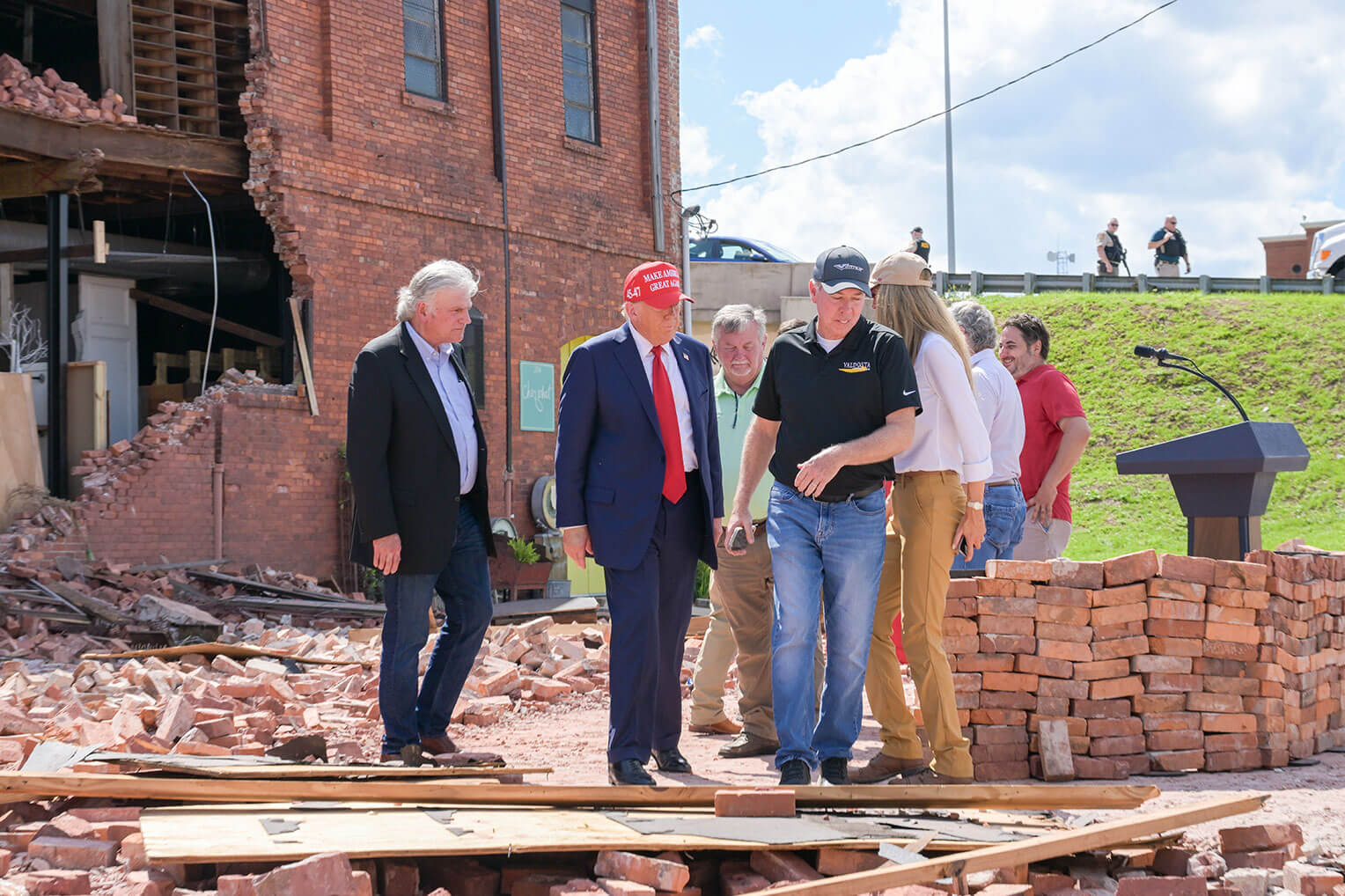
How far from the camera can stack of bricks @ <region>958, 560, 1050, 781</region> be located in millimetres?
5711

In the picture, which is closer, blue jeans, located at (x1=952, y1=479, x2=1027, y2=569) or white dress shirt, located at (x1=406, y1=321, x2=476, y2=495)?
white dress shirt, located at (x1=406, y1=321, x2=476, y2=495)

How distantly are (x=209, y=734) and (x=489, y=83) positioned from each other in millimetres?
12193

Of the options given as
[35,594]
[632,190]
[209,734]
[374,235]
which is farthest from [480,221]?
[209,734]

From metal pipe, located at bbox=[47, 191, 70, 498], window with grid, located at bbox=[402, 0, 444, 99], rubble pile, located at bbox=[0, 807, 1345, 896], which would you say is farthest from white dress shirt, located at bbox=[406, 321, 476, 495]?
window with grid, located at bbox=[402, 0, 444, 99]

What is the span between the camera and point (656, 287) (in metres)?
5.14

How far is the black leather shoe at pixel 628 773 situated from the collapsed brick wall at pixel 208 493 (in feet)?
28.7

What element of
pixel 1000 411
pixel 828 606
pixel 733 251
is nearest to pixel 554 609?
pixel 1000 411

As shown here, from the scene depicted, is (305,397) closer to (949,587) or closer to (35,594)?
(35,594)

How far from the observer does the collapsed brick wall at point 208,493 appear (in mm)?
12523

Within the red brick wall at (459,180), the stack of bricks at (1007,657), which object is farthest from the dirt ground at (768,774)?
the red brick wall at (459,180)

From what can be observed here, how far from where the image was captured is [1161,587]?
577 centimetres

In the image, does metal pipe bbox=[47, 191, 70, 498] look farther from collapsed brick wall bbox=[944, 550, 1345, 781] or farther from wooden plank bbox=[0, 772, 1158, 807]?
collapsed brick wall bbox=[944, 550, 1345, 781]

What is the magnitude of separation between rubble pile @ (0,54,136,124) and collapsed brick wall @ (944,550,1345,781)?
10.5 meters

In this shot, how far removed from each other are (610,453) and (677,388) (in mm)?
397
